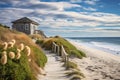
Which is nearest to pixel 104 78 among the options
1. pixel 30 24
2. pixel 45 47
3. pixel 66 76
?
pixel 66 76

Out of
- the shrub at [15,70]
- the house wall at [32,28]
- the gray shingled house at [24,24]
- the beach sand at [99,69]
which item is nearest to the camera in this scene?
the shrub at [15,70]

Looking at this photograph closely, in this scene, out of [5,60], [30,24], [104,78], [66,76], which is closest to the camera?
[5,60]

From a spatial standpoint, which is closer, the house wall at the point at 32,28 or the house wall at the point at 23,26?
the house wall at the point at 23,26

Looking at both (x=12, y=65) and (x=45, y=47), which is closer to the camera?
(x=12, y=65)

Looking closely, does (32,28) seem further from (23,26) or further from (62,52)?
(62,52)

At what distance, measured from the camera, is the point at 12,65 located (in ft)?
32.5

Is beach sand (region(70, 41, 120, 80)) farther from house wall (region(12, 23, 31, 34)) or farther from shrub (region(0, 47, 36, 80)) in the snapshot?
house wall (region(12, 23, 31, 34))

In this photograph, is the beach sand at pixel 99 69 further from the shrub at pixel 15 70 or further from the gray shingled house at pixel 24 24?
the gray shingled house at pixel 24 24

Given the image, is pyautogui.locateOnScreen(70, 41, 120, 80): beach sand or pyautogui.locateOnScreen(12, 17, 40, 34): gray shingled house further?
pyautogui.locateOnScreen(12, 17, 40, 34): gray shingled house

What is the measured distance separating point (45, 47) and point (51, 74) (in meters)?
16.5

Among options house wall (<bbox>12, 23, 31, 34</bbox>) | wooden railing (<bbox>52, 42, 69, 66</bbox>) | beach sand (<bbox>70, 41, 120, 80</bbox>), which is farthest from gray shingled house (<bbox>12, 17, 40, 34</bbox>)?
beach sand (<bbox>70, 41, 120, 80</bbox>)

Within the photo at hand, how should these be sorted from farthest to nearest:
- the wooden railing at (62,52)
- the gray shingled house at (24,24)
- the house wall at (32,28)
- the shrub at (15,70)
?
the house wall at (32,28) → the gray shingled house at (24,24) → the wooden railing at (62,52) → the shrub at (15,70)

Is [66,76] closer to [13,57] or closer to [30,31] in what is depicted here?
[13,57]

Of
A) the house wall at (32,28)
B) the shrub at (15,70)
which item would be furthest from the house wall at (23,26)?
the shrub at (15,70)
